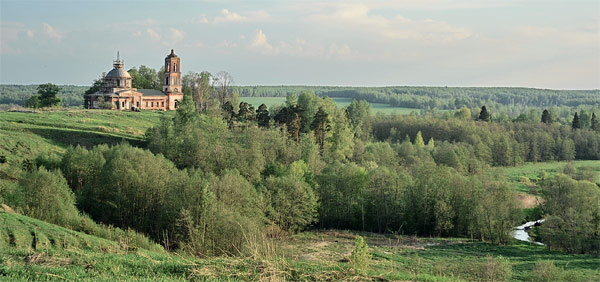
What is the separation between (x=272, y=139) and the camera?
59.6 metres

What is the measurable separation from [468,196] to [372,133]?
6572cm

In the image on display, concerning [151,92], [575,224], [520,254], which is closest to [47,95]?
[151,92]

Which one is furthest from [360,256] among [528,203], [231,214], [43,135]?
[528,203]

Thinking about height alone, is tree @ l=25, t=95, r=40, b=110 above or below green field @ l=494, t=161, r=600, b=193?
above

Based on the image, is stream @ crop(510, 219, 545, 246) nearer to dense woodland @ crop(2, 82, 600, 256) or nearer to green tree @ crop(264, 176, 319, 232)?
dense woodland @ crop(2, 82, 600, 256)

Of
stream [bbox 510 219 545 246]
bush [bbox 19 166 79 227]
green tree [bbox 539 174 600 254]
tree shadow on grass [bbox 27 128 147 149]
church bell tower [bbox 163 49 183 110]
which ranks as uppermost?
church bell tower [bbox 163 49 183 110]

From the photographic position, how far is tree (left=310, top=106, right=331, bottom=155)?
71.5 metres

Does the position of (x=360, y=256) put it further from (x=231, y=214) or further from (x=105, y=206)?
(x=105, y=206)

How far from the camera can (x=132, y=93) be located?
89.0 metres

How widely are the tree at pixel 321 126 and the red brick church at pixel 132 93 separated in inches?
1231

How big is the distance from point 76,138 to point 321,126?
31.4m

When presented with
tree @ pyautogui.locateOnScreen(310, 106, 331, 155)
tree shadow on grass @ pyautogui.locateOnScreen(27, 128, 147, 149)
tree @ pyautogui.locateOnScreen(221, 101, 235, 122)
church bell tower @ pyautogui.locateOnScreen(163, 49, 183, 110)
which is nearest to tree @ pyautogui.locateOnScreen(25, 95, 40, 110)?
church bell tower @ pyautogui.locateOnScreen(163, 49, 183, 110)

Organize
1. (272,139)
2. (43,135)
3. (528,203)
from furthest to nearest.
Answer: (528,203)
(272,139)
(43,135)

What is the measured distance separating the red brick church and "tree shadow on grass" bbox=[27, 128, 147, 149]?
2719 centimetres
